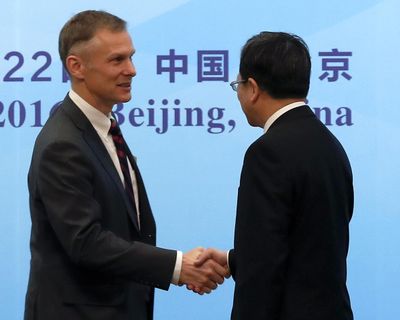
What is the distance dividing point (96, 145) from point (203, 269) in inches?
18.1

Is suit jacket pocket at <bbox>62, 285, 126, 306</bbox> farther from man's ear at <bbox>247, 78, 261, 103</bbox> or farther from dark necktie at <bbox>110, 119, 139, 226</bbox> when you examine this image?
man's ear at <bbox>247, 78, 261, 103</bbox>

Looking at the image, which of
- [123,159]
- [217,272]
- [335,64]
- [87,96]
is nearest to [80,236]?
[123,159]

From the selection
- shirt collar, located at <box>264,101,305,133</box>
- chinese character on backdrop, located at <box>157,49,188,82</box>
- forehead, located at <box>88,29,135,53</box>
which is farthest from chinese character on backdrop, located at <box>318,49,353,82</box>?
shirt collar, located at <box>264,101,305,133</box>

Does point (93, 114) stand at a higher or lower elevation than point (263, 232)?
higher

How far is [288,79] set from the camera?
2230 millimetres

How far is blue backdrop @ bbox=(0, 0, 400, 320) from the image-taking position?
135 inches

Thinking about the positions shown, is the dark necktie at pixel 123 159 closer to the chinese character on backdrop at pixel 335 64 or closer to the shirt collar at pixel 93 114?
the shirt collar at pixel 93 114

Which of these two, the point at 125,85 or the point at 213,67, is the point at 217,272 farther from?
the point at 213,67

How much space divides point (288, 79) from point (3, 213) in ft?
5.21

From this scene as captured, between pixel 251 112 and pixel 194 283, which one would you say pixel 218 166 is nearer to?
pixel 194 283

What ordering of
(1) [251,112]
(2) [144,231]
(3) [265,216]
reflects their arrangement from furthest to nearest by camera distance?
(2) [144,231] < (1) [251,112] < (3) [265,216]

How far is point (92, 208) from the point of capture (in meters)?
2.31

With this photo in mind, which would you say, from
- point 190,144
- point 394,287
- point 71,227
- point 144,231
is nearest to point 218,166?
point 190,144

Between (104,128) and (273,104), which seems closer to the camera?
(273,104)
